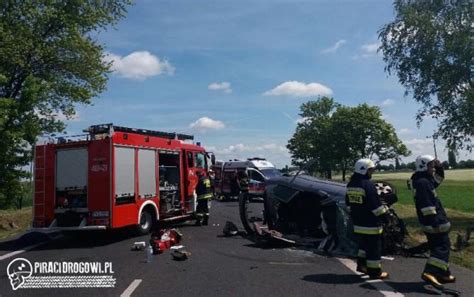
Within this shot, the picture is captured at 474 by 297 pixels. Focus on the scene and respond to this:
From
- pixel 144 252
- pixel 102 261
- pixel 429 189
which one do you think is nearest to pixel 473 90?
pixel 429 189

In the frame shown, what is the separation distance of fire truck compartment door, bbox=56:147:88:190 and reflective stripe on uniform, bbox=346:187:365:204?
6869mm

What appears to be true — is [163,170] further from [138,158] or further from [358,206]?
[358,206]

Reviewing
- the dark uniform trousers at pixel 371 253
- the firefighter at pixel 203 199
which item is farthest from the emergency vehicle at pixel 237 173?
the dark uniform trousers at pixel 371 253

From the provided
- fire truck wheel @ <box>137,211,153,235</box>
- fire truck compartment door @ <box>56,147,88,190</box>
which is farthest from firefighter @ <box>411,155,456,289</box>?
fire truck compartment door @ <box>56,147,88,190</box>

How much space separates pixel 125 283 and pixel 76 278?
102 centimetres

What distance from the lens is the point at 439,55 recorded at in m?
17.1

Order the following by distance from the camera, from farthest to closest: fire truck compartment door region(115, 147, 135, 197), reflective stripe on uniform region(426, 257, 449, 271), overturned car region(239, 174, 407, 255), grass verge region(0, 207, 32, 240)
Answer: grass verge region(0, 207, 32, 240) → fire truck compartment door region(115, 147, 135, 197) → overturned car region(239, 174, 407, 255) → reflective stripe on uniform region(426, 257, 449, 271)

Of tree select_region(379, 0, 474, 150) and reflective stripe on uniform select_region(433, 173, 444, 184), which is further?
tree select_region(379, 0, 474, 150)

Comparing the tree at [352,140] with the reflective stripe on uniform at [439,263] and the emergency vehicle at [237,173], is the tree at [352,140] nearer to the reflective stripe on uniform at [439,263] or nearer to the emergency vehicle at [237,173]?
the emergency vehicle at [237,173]

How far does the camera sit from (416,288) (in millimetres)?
7066

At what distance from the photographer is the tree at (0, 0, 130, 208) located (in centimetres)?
2027

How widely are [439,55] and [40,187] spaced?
13.4 m

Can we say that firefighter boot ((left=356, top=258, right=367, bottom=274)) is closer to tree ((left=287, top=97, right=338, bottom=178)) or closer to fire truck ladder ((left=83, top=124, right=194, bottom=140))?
fire truck ladder ((left=83, top=124, right=194, bottom=140))

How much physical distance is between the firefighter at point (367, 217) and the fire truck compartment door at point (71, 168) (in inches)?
273
